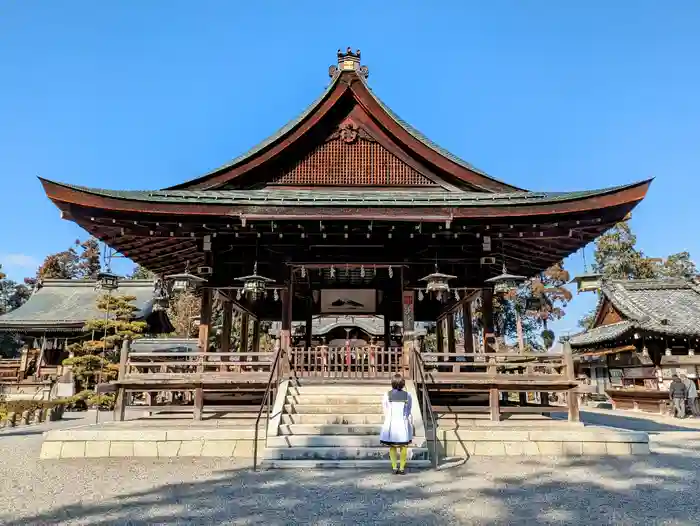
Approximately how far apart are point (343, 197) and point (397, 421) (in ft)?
21.2

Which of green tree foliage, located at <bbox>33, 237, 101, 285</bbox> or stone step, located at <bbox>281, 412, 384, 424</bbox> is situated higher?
green tree foliage, located at <bbox>33, 237, 101, 285</bbox>

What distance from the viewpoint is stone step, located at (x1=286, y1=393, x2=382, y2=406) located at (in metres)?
10.3

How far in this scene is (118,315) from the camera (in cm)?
2533

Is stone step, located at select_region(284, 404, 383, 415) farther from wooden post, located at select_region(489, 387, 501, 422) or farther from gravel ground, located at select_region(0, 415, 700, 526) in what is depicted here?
wooden post, located at select_region(489, 387, 501, 422)

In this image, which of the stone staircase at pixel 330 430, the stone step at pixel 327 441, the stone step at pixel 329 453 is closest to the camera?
the stone staircase at pixel 330 430

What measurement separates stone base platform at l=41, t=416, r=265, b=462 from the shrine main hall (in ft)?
6.24

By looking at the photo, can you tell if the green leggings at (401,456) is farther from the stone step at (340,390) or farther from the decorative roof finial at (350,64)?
the decorative roof finial at (350,64)

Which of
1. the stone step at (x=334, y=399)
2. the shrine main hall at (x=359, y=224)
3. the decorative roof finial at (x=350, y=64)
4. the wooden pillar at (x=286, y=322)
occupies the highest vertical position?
the decorative roof finial at (x=350, y=64)

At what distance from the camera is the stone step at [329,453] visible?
8367 millimetres

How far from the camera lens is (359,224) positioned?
11.8 m

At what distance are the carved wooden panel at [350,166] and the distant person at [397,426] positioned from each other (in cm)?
802

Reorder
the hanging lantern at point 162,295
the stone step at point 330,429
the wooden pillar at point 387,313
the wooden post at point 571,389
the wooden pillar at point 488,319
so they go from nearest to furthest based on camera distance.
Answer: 1. the stone step at point 330,429
2. the wooden post at point 571,389
3. the wooden pillar at point 488,319
4. the hanging lantern at point 162,295
5. the wooden pillar at point 387,313

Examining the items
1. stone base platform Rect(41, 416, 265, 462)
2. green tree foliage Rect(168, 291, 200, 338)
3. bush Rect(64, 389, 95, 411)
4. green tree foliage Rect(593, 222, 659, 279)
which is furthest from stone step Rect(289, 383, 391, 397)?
green tree foliage Rect(593, 222, 659, 279)

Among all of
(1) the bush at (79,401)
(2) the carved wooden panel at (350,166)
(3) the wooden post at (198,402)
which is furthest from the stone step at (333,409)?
(1) the bush at (79,401)
